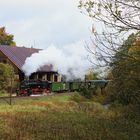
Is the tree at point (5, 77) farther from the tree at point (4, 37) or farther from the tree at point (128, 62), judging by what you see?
the tree at point (4, 37)

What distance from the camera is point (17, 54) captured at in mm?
66688

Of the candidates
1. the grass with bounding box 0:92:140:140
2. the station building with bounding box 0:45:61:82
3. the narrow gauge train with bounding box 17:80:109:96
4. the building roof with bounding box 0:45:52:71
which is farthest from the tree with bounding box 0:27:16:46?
the grass with bounding box 0:92:140:140

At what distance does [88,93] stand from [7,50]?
2381cm

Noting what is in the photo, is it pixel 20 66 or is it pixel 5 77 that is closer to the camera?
pixel 5 77

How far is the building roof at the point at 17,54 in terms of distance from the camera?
63.2m

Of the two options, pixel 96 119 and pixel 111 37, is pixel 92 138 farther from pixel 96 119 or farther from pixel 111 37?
pixel 96 119

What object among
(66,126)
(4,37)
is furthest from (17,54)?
(66,126)

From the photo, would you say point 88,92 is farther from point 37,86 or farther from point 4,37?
point 4,37

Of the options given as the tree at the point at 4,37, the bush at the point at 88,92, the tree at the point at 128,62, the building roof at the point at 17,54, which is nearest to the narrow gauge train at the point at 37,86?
the bush at the point at 88,92

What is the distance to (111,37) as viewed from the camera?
1491 cm

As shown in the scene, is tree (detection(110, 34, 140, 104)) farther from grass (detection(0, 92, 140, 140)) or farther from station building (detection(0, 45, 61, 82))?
station building (detection(0, 45, 61, 82))

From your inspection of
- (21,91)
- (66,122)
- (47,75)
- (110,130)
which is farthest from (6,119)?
(47,75)

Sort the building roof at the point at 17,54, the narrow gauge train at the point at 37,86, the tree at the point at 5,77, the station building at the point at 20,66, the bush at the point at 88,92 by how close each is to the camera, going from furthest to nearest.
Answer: the building roof at the point at 17,54 < the station building at the point at 20,66 < the tree at the point at 5,77 < the narrow gauge train at the point at 37,86 < the bush at the point at 88,92

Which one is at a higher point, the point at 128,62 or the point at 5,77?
the point at 5,77
